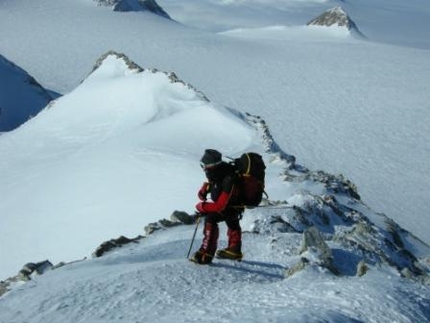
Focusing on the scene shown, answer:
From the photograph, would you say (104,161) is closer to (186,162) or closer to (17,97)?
(186,162)

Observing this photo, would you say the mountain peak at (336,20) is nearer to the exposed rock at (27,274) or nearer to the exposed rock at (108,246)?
the exposed rock at (108,246)

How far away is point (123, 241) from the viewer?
441 inches

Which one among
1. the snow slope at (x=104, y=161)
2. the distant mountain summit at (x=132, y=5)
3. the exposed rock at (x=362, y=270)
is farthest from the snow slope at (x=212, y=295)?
the distant mountain summit at (x=132, y=5)

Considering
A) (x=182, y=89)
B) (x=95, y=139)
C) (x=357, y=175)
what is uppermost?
(x=182, y=89)

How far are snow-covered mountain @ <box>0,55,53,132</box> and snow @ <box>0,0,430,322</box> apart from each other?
4599 millimetres

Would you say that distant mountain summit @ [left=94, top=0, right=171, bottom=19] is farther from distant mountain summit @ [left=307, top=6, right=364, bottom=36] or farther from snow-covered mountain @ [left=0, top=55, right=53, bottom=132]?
snow-covered mountain @ [left=0, top=55, right=53, bottom=132]

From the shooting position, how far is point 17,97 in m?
45.6

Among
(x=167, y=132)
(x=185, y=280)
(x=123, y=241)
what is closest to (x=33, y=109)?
(x=167, y=132)

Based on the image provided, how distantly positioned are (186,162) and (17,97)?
3160 centimetres

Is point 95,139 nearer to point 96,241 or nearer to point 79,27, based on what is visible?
point 96,241

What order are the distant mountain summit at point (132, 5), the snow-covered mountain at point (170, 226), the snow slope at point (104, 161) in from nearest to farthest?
the snow-covered mountain at point (170, 226) → the snow slope at point (104, 161) → the distant mountain summit at point (132, 5)

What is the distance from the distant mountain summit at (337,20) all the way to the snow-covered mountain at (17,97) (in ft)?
160

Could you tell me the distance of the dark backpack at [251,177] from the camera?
788 centimetres

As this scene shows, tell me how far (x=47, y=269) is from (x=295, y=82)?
40722 mm
